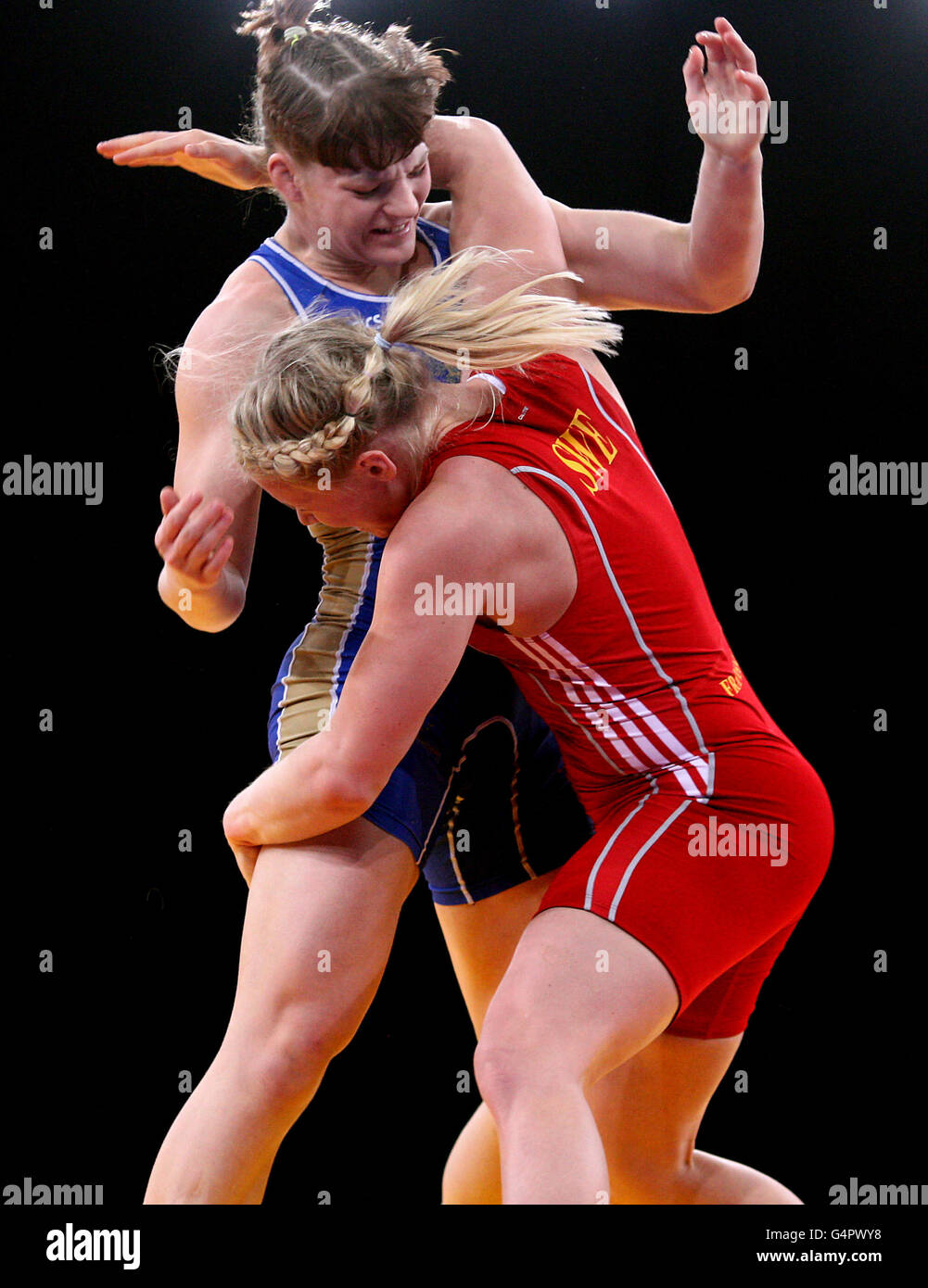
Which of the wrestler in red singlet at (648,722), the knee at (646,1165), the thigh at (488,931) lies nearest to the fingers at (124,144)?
the wrestler in red singlet at (648,722)

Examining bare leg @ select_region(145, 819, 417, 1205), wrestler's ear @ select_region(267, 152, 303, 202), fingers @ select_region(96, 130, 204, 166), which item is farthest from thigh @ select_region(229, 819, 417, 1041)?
fingers @ select_region(96, 130, 204, 166)

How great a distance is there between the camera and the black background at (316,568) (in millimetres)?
2182

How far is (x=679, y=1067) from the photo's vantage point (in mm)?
1541

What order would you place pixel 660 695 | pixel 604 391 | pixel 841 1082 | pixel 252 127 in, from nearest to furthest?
1. pixel 660 695
2. pixel 604 391
3. pixel 252 127
4. pixel 841 1082

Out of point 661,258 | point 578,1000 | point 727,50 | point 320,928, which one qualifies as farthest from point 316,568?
point 578,1000

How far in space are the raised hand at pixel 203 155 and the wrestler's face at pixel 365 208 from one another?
101 mm

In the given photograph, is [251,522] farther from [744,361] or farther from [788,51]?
[788,51]

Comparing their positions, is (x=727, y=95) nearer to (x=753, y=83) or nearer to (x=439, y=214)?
(x=753, y=83)

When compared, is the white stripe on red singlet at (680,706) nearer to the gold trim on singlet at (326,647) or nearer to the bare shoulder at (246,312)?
the gold trim on singlet at (326,647)

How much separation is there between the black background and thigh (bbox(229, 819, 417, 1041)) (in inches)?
32.3

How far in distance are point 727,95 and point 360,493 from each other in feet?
1.91

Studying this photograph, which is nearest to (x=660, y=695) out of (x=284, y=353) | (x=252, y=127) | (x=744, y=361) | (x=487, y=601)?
(x=487, y=601)

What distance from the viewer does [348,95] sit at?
1457mm

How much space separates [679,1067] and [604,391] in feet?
2.31
